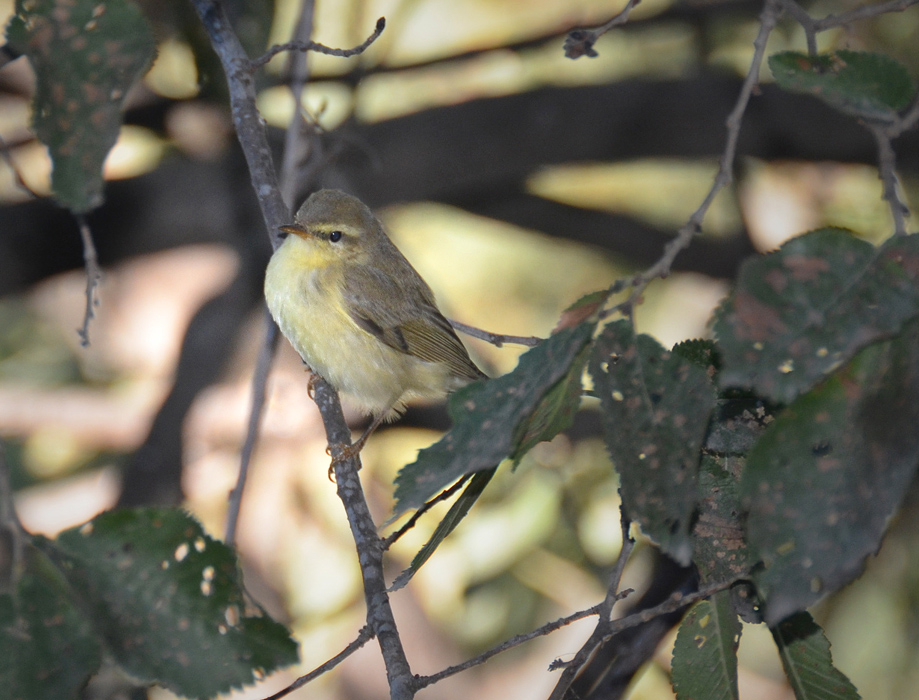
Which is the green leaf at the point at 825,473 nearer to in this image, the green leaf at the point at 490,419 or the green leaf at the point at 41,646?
the green leaf at the point at 490,419

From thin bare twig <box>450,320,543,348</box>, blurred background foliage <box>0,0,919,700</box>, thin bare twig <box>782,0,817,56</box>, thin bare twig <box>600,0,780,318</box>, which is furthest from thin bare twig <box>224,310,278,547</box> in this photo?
thin bare twig <box>782,0,817,56</box>

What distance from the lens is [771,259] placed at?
0.95 m

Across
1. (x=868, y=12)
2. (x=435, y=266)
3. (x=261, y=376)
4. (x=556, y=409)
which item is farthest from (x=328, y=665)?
(x=435, y=266)

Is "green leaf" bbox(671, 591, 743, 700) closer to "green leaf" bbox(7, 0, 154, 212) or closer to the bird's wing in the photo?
"green leaf" bbox(7, 0, 154, 212)

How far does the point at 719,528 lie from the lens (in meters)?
1.38

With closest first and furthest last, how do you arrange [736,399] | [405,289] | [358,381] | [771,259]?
[771,259] → [736,399] → [358,381] → [405,289]

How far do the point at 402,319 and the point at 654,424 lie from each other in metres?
1.71

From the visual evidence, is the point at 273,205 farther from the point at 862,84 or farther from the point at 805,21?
the point at 862,84

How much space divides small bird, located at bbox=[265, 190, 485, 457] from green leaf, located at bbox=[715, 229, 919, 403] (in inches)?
58.2

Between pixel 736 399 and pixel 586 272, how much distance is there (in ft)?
9.91

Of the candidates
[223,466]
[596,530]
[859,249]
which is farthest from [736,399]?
[223,466]

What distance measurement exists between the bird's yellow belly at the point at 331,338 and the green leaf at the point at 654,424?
4.94 feet

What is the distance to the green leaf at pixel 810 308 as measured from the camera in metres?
0.88

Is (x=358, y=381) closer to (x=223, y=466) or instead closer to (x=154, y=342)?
(x=223, y=466)
